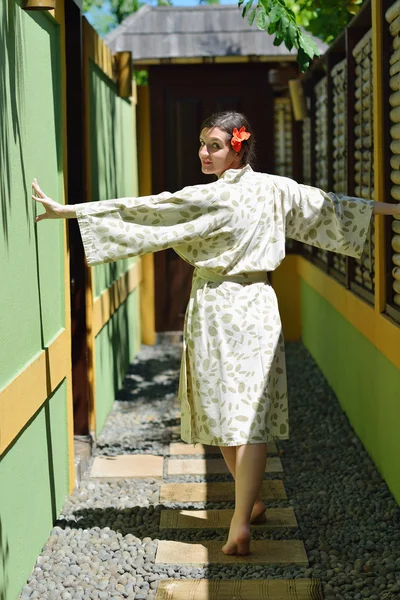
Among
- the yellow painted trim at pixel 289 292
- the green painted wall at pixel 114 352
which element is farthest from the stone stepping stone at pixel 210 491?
the yellow painted trim at pixel 289 292

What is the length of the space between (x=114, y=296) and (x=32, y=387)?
3216 millimetres

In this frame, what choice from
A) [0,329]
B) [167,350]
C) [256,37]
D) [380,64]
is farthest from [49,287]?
[256,37]

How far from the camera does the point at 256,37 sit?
8805mm

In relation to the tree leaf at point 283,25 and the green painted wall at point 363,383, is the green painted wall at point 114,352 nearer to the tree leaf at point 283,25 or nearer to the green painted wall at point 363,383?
the green painted wall at point 363,383

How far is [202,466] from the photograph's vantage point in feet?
16.6

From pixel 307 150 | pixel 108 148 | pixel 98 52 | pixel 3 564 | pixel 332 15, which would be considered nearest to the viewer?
pixel 3 564

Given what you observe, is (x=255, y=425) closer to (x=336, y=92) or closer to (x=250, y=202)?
(x=250, y=202)

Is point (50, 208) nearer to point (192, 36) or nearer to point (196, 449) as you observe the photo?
point (196, 449)

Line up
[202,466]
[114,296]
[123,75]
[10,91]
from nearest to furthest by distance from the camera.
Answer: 1. [10,91]
2. [202,466]
3. [114,296]
4. [123,75]

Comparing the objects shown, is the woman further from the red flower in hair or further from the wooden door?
the wooden door

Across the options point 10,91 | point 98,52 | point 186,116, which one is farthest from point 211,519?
point 186,116

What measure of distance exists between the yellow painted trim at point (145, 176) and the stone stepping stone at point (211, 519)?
495 cm

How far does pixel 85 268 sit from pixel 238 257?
5.66ft

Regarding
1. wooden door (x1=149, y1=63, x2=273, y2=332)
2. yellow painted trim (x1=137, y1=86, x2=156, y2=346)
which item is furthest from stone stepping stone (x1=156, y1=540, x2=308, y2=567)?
wooden door (x1=149, y1=63, x2=273, y2=332)
